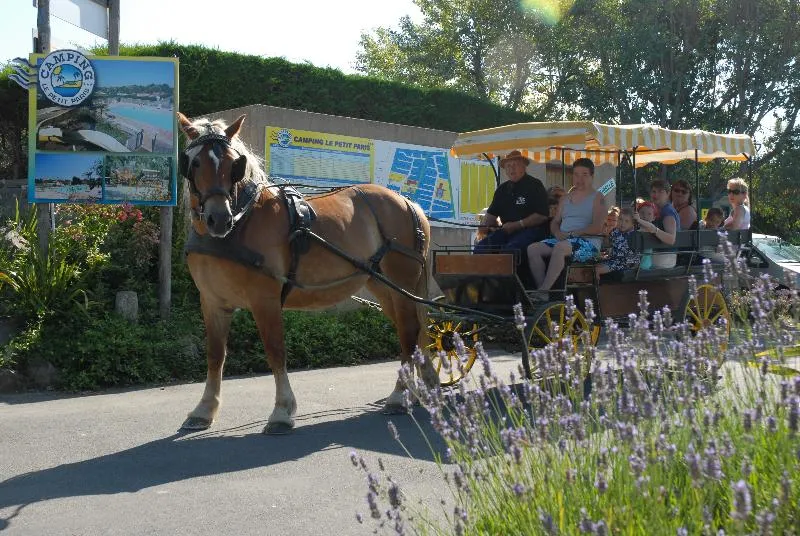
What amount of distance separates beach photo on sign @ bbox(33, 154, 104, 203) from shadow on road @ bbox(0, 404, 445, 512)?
14.1 ft

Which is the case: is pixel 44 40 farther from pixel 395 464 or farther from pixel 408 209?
pixel 395 464

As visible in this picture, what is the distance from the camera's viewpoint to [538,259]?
793 cm

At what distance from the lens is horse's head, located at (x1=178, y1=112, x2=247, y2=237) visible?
590 centimetres

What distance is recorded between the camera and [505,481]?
294 cm

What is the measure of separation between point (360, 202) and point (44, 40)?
4.74m

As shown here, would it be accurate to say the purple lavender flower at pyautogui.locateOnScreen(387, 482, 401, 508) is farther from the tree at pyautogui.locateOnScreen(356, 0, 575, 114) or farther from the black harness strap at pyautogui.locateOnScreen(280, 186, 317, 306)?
the tree at pyautogui.locateOnScreen(356, 0, 575, 114)

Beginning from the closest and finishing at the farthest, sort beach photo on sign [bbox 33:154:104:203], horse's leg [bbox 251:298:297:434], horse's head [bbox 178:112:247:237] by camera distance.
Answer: horse's head [bbox 178:112:247:237]
horse's leg [bbox 251:298:297:434]
beach photo on sign [bbox 33:154:104:203]

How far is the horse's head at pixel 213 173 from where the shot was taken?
19.4 feet

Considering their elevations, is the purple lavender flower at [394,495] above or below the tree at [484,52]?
below

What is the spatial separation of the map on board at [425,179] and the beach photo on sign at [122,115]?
13.6 feet

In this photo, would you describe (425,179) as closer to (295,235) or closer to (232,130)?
(295,235)

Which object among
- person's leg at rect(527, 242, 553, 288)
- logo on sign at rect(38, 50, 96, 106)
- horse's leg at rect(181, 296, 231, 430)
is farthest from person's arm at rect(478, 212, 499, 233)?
logo on sign at rect(38, 50, 96, 106)

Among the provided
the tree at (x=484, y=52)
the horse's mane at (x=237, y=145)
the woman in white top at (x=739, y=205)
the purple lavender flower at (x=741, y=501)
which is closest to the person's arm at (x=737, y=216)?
the woman in white top at (x=739, y=205)

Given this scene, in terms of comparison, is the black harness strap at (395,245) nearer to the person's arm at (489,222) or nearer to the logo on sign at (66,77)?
the person's arm at (489,222)
